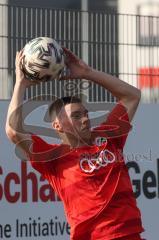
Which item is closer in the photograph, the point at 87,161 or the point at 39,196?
the point at 87,161

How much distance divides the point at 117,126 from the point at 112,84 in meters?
0.30

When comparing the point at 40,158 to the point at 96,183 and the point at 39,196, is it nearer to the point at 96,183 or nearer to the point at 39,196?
the point at 96,183

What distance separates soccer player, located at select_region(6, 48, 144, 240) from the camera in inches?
204

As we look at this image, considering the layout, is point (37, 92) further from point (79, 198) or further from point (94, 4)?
point (79, 198)

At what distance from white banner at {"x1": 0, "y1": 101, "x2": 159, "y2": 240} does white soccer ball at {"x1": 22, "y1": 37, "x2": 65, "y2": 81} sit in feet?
12.6

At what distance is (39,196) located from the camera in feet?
32.5

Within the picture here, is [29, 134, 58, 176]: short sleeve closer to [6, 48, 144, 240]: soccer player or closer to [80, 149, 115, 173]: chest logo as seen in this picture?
[6, 48, 144, 240]: soccer player

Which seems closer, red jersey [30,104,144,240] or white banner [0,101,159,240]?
red jersey [30,104,144,240]

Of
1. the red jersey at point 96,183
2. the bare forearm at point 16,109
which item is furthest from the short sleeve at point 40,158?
the bare forearm at point 16,109

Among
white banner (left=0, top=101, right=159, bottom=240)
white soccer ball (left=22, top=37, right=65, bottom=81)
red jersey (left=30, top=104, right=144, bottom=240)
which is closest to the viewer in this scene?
red jersey (left=30, top=104, right=144, bottom=240)

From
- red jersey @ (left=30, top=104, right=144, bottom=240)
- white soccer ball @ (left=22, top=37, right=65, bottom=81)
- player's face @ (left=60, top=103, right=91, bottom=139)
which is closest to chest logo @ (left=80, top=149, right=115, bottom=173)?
red jersey @ (left=30, top=104, right=144, bottom=240)

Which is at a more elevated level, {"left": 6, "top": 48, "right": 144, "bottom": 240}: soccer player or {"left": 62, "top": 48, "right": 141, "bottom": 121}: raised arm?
{"left": 62, "top": 48, "right": 141, "bottom": 121}: raised arm

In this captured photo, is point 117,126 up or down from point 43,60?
down

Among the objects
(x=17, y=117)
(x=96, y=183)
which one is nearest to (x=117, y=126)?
(x=96, y=183)
